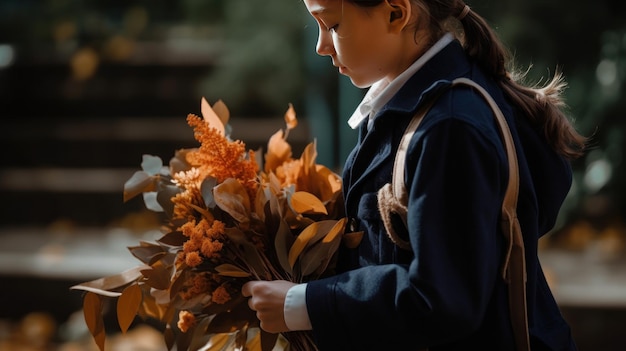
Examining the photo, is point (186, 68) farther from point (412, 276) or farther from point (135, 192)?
point (412, 276)

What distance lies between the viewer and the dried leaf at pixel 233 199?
127 centimetres

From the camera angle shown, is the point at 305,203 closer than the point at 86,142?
Yes

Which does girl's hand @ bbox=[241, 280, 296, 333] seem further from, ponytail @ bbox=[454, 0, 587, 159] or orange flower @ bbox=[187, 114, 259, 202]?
ponytail @ bbox=[454, 0, 587, 159]

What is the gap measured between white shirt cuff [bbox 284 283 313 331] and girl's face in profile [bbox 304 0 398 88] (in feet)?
1.05

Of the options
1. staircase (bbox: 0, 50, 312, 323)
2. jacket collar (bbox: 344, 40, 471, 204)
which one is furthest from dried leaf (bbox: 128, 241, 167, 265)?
staircase (bbox: 0, 50, 312, 323)

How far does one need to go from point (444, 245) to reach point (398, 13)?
1.10 feet

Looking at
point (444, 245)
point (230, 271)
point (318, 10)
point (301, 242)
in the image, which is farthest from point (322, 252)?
point (318, 10)

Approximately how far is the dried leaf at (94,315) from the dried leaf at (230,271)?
0.23 metres

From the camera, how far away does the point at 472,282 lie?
106cm

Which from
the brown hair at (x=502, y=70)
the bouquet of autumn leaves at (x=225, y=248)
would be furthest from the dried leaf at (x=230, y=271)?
the brown hair at (x=502, y=70)

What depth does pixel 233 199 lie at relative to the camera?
1.29 meters

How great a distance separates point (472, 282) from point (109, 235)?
2893mm

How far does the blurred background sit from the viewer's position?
306 centimetres

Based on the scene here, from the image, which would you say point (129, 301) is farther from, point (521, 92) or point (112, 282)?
point (521, 92)
